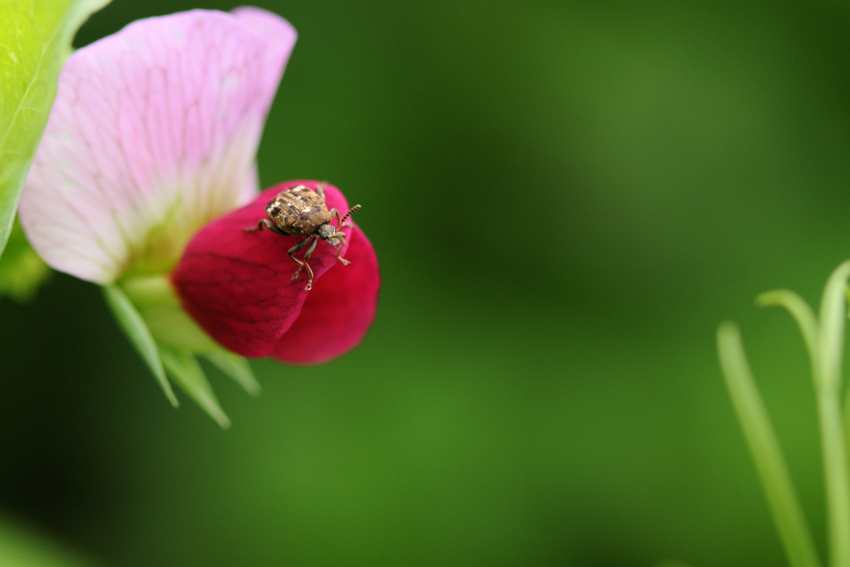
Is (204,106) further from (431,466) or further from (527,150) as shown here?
(527,150)

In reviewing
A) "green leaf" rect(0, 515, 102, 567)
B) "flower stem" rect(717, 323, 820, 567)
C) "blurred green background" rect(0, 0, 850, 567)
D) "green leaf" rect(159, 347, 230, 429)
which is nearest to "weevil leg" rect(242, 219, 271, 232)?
"green leaf" rect(159, 347, 230, 429)

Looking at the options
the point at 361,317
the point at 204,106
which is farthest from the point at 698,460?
the point at 204,106

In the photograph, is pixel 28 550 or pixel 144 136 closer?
pixel 144 136

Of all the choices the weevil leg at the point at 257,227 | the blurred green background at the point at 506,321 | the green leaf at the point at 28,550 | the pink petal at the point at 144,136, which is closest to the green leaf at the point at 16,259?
the pink petal at the point at 144,136

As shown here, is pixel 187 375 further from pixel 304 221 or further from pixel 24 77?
pixel 24 77

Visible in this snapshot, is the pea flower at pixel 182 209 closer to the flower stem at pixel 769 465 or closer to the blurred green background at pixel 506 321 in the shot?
the flower stem at pixel 769 465

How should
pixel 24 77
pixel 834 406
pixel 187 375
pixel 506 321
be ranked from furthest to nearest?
pixel 506 321
pixel 187 375
pixel 834 406
pixel 24 77

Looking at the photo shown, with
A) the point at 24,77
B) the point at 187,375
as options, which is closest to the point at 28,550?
the point at 187,375
